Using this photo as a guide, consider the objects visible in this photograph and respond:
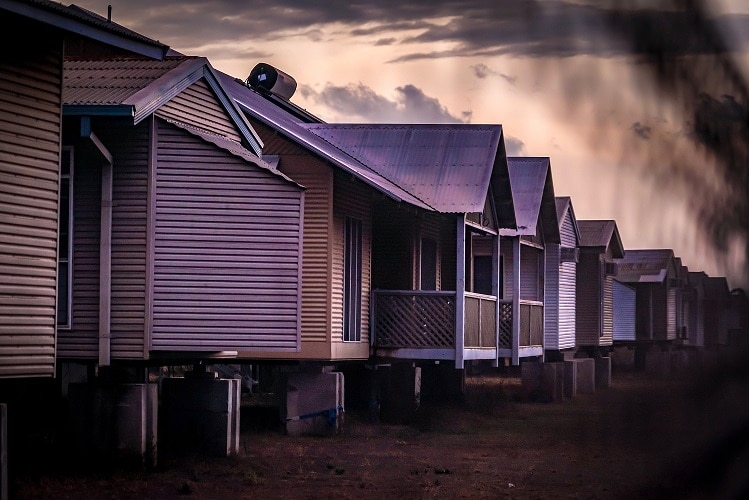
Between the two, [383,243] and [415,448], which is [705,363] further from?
[383,243]

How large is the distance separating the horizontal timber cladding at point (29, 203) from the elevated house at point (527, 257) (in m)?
15.0

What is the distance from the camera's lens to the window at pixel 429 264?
26812 mm

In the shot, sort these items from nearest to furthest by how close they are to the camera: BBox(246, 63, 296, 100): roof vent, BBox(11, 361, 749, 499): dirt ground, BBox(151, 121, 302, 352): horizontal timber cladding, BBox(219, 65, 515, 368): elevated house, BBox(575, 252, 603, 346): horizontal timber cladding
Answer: BBox(11, 361, 749, 499): dirt ground < BBox(151, 121, 302, 352): horizontal timber cladding < BBox(219, 65, 515, 368): elevated house < BBox(246, 63, 296, 100): roof vent < BBox(575, 252, 603, 346): horizontal timber cladding

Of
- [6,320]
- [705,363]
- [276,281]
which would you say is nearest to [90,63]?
[276,281]

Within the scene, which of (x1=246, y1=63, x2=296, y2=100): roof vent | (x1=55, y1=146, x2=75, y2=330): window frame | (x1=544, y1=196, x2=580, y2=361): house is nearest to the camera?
(x1=55, y1=146, x2=75, y2=330): window frame

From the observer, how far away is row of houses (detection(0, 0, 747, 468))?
1260 cm

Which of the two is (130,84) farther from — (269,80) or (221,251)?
(269,80)

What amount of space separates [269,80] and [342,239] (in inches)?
311

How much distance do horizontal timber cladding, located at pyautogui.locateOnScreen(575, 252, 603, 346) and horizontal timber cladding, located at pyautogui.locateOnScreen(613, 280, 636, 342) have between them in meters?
10.7

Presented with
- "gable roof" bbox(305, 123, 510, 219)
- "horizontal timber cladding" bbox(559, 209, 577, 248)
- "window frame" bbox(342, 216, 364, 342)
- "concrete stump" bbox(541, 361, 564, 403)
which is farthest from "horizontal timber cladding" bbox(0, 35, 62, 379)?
"horizontal timber cladding" bbox(559, 209, 577, 248)

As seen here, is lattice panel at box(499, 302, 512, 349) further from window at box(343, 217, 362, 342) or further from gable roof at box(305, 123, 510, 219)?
window at box(343, 217, 362, 342)

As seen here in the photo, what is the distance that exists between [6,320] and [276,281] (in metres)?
4.64

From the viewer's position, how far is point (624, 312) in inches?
2035

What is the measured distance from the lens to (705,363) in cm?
373
